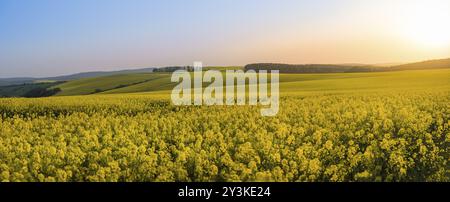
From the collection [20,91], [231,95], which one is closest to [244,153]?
[231,95]

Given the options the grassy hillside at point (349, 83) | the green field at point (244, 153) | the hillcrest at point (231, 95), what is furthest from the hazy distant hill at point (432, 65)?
the green field at point (244, 153)

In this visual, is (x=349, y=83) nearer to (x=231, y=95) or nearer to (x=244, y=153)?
(x=231, y=95)

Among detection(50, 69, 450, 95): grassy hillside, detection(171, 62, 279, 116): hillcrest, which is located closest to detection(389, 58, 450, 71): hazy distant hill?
detection(50, 69, 450, 95): grassy hillside

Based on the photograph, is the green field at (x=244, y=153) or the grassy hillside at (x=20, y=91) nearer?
the green field at (x=244, y=153)

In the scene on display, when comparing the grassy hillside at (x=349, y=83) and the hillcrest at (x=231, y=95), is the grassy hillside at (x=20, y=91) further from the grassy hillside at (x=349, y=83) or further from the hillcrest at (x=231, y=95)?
the hillcrest at (x=231, y=95)

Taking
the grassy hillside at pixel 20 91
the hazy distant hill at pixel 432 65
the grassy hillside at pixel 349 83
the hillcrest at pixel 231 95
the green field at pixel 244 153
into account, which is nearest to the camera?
the green field at pixel 244 153

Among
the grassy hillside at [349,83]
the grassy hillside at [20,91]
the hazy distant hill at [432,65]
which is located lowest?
the grassy hillside at [20,91]

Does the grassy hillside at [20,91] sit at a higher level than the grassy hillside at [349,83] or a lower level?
lower

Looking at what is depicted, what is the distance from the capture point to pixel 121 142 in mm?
8266

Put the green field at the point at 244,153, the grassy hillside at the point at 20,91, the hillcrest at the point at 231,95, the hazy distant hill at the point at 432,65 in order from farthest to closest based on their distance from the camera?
the grassy hillside at the point at 20,91 < the hazy distant hill at the point at 432,65 < the hillcrest at the point at 231,95 < the green field at the point at 244,153

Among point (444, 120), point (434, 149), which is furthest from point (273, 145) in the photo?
point (444, 120)

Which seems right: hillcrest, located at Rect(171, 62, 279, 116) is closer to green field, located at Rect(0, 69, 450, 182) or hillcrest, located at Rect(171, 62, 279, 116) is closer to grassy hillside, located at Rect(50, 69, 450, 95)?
grassy hillside, located at Rect(50, 69, 450, 95)
